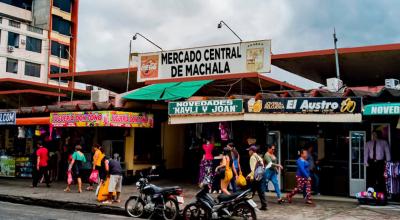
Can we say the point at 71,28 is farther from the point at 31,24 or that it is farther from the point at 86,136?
the point at 86,136

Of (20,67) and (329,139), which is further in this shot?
(20,67)

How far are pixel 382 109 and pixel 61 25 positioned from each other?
179 feet

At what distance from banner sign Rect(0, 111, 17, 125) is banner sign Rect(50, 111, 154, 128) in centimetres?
309

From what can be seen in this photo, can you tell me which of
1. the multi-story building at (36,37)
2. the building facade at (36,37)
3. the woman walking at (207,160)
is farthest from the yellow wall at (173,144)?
the building facade at (36,37)

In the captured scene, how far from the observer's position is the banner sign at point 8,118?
2180cm

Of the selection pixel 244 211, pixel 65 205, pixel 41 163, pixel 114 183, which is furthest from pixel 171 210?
pixel 41 163

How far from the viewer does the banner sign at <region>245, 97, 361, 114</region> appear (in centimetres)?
1375

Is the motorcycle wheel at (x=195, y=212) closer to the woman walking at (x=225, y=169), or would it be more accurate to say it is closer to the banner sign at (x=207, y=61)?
the woman walking at (x=225, y=169)

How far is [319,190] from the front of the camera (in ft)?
52.1

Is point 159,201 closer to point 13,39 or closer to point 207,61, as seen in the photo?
point 207,61

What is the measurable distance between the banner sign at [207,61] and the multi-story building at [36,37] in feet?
123

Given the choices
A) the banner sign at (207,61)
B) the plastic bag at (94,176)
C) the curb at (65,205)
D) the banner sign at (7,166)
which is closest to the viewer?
the curb at (65,205)

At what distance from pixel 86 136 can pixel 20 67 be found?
125 ft

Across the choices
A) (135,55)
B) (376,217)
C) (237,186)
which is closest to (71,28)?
(135,55)
